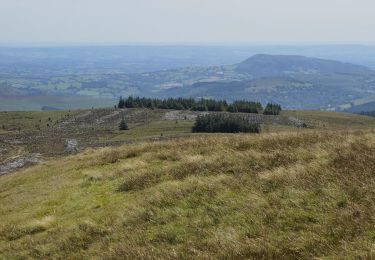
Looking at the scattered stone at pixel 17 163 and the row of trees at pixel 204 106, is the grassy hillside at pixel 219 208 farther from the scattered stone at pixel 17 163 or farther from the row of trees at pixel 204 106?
the row of trees at pixel 204 106

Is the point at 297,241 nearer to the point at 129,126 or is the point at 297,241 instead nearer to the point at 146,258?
the point at 146,258

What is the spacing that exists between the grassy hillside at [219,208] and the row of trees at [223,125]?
59976 mm

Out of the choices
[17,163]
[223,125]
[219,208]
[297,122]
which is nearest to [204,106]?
[297,122]

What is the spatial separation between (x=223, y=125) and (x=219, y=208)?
71864 millimetres

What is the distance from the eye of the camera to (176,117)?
103688mm

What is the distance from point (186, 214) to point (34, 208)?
7392mm

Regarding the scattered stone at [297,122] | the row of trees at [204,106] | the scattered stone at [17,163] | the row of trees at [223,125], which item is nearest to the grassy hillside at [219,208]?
the scattered stone at [17,163]

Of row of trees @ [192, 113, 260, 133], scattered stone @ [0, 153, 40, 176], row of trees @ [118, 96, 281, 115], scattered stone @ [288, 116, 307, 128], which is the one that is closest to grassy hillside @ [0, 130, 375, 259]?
scattered stone @ [0, 153, 40, 176]

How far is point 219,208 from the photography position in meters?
11.5

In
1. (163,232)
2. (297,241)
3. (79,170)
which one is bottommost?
(79,170)

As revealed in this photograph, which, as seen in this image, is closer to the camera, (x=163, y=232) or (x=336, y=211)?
(x=336, y=211)

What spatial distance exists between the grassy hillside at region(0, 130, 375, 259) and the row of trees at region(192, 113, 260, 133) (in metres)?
60.0

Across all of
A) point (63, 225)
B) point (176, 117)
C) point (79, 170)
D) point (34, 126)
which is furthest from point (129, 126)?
point (63, 225)

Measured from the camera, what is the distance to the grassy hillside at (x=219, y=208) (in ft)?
30.0
